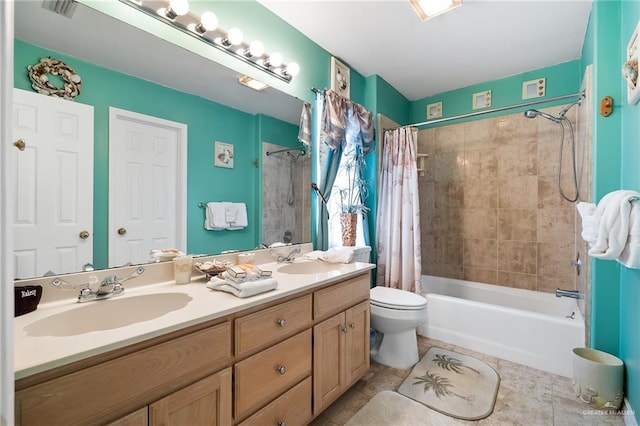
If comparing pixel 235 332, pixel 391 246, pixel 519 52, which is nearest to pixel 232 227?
pixel 235 332

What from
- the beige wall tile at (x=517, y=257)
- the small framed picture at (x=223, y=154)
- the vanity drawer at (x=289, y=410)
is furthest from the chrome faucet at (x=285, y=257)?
the beige wall tile at (x=517, y=257)

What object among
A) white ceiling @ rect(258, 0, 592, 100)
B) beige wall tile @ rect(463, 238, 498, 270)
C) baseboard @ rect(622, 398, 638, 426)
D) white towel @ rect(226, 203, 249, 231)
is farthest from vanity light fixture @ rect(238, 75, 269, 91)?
baseboard @ rect(622, 398, 638, 426)

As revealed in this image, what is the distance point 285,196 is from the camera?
77.6 inches

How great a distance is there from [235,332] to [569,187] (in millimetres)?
3027

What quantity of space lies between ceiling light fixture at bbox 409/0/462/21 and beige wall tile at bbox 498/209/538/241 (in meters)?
1.95

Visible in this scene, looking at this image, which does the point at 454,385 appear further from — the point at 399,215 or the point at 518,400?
the point at 399,215

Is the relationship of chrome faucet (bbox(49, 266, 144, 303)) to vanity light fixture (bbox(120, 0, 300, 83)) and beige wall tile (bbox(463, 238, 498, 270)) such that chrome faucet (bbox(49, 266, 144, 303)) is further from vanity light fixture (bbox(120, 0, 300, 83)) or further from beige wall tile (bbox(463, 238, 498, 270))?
beige wall tile (bbox(463, 238, 498, 270))

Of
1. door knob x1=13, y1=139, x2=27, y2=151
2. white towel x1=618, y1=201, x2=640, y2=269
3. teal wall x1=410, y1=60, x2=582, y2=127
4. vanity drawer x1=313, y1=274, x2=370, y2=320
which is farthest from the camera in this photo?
teal wall x1=410, y1=60, x2=582, y2=127

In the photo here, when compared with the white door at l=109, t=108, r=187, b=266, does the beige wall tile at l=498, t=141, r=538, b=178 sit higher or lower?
higher

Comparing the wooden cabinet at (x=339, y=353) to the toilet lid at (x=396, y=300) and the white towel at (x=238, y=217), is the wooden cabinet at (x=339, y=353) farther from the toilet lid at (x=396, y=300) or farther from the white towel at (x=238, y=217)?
the white towel at (x=238, y=217)

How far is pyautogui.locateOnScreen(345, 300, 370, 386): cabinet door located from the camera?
161 cm

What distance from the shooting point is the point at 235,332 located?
103 centimetres

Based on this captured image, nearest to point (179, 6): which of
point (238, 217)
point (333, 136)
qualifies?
point (238, 217)

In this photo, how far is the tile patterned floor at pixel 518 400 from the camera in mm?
1491
